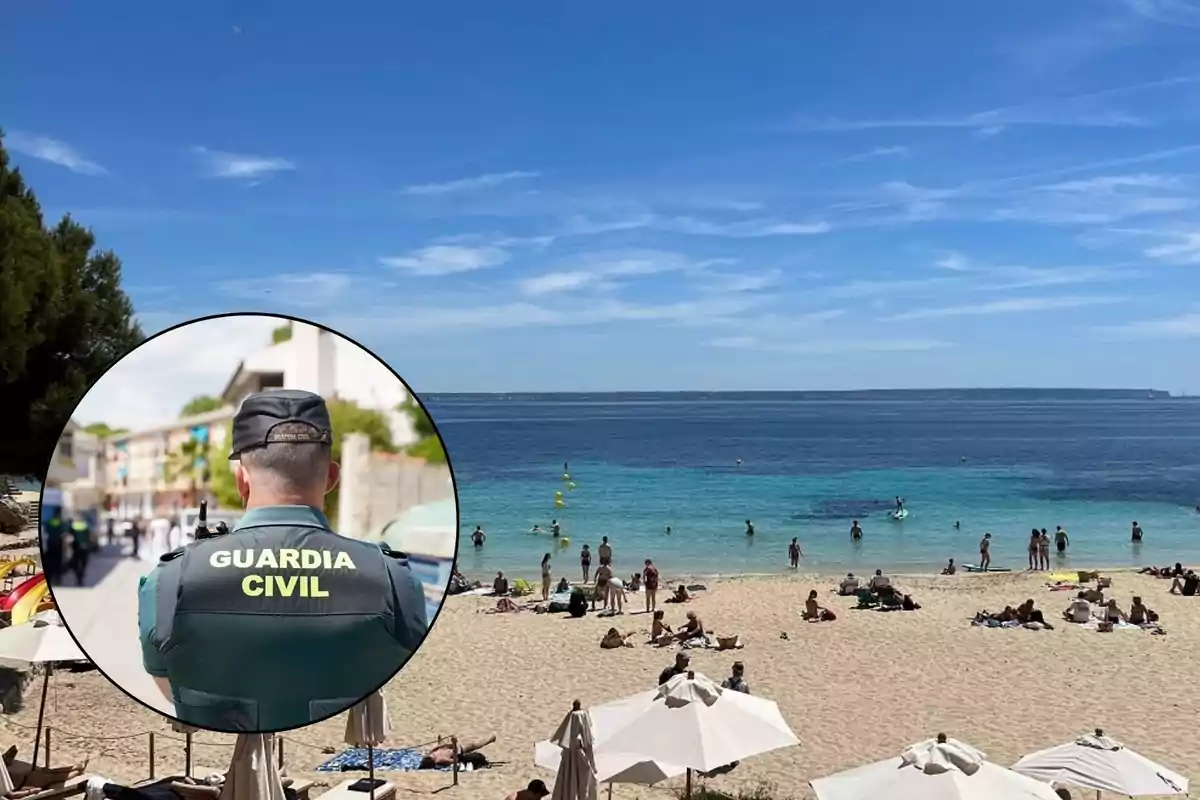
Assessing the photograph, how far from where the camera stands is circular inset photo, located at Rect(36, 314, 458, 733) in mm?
2432

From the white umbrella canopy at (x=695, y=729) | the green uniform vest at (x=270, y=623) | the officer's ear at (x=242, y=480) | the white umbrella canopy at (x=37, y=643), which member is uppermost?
the officer's ear at (x=242, y=480)

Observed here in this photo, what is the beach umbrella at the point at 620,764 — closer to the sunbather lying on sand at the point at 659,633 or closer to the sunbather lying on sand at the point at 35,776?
the sunbather lying on sand at the point at 35,776

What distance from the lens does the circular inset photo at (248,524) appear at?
2.43 meters

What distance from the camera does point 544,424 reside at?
171m

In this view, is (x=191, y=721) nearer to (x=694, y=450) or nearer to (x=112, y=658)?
(x=112, y=658)

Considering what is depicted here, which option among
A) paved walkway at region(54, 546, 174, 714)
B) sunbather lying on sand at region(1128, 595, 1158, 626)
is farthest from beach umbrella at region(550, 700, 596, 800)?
sunbather lying on sand at region(1128, 595, 1158, 626)

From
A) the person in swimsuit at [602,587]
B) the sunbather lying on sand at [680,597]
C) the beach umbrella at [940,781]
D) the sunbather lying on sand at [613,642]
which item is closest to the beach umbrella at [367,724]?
the beach umbrella at [940,781]

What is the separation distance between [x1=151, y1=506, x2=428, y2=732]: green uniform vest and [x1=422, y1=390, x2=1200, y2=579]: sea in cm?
42

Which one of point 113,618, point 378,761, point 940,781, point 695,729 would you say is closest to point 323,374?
point 113,618

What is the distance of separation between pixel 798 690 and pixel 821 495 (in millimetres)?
54288

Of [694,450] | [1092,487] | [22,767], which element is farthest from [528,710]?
[694,450]

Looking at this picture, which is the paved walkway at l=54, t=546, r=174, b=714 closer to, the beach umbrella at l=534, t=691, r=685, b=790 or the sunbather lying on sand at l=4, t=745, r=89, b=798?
the beach umbrella at l=534, t=691, r=685, b=790

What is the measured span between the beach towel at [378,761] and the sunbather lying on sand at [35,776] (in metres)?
2.57

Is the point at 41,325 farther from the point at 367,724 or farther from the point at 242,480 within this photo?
the point at 242,480
